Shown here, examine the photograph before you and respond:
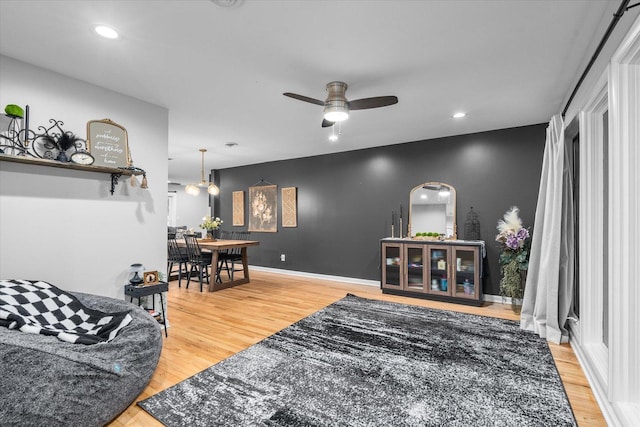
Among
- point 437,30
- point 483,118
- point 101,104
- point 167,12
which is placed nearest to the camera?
point 167,12

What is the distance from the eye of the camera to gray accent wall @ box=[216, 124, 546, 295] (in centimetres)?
416

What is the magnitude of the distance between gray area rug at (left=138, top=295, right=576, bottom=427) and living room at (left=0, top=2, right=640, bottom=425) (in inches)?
17.2

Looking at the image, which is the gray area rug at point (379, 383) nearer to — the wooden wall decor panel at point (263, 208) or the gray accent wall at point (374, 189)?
the gray accent wall at point (374, 189)

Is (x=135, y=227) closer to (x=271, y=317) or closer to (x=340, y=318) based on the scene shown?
(x=271, y=317)

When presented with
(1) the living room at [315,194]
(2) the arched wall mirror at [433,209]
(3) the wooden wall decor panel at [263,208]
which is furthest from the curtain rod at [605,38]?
(3) the wooden wall decor panel at [263,208]

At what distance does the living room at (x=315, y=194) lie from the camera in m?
1.79

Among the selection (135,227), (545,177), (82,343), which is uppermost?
(545,177)

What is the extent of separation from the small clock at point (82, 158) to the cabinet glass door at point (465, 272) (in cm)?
419

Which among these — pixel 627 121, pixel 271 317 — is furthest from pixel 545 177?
pixel 271 317

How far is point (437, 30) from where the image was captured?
1.98 metres

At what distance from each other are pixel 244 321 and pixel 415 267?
252cm

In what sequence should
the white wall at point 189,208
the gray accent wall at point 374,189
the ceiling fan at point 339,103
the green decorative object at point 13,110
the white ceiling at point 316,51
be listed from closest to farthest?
the white ceiling at point 316,51, the green decorative object at point 13,110, the ceiling fan at point 339,103, the gray accent wall at point 374,189, the white wall at point 189,208

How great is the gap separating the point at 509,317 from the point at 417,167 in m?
2.44

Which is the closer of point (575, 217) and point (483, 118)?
point (575, 217)
